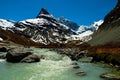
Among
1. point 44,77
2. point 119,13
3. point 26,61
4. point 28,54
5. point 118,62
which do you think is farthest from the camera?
point 119,13

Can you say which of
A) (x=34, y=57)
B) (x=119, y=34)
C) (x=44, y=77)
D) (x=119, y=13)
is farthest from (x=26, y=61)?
(x=119, y=13)

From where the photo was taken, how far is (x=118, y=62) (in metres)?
46.7

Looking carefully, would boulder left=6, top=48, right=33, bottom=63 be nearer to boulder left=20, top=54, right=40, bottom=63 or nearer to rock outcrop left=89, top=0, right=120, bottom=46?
boulder left=20, top=54, right=40, bottom=63

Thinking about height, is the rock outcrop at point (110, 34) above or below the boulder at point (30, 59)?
above

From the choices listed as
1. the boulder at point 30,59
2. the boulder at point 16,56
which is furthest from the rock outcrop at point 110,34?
the boulder at point 16,56

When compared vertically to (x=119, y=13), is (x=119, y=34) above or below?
below

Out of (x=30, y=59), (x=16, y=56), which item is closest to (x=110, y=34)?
(x=30, y=59)

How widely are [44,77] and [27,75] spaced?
3114mm

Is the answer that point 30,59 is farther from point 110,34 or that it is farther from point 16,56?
point 110,34

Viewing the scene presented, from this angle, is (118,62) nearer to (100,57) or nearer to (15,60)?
(100,57)

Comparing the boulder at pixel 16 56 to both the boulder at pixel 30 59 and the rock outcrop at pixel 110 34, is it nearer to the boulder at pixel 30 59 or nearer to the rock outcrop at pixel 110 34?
the boulder at pixel 30 59

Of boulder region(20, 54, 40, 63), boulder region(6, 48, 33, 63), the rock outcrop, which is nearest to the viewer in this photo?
boulder region(20, 54, 40, 63)

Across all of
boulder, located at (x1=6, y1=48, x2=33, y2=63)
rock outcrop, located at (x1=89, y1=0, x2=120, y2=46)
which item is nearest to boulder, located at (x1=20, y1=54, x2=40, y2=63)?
boulder, located at (x1=6, y1=48, x2=33, y2=63)

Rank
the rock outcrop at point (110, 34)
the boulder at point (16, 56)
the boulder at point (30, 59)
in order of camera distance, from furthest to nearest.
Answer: the rock outcrop at point (110, 34) → the boulder at point (16, 56) → the boulder at point (30, 59)
